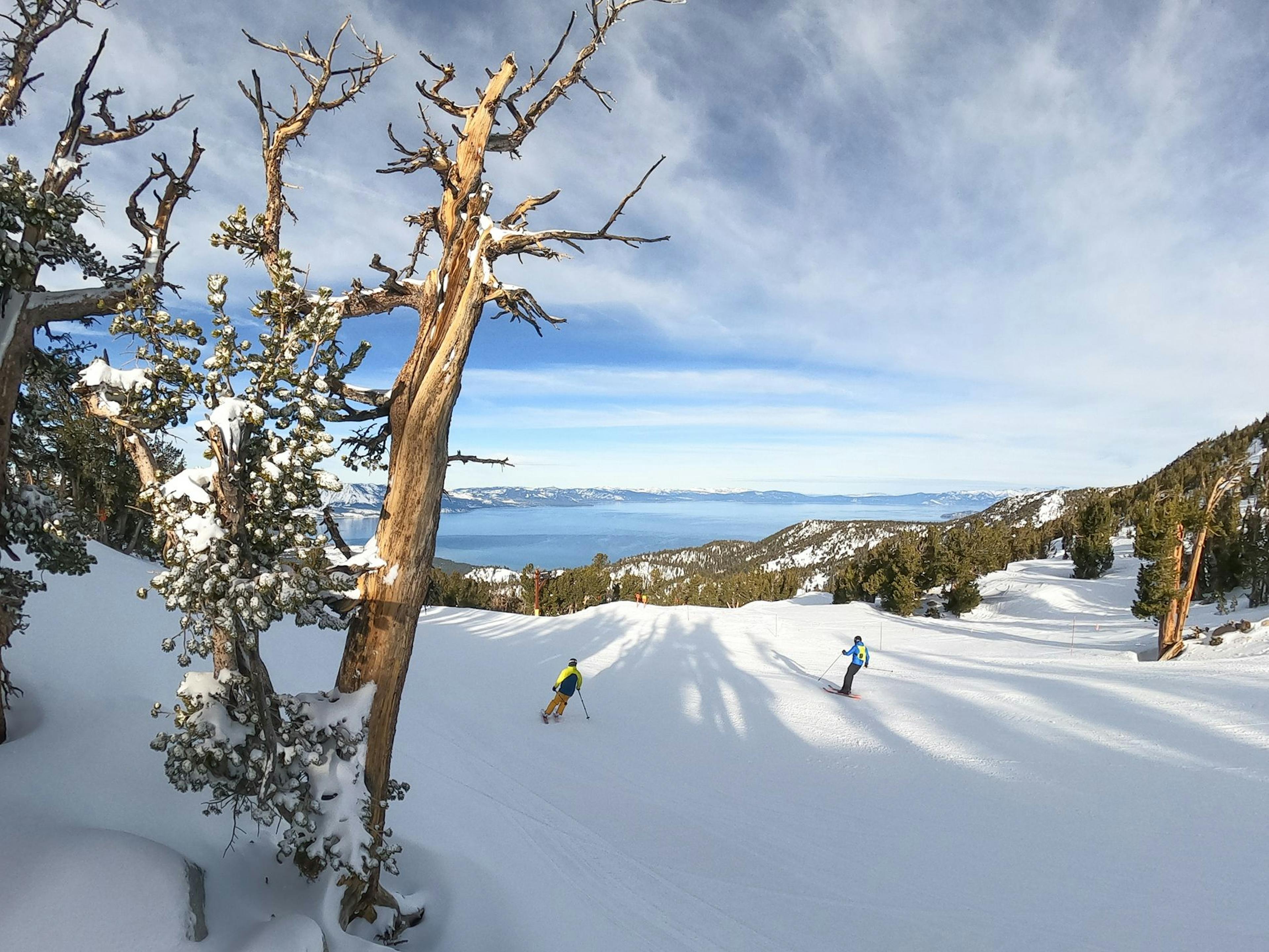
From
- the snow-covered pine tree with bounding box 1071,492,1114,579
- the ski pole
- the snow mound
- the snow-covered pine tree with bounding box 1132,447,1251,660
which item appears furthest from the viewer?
the snow-covered pine tree with bounding box 1071,492,1114,579

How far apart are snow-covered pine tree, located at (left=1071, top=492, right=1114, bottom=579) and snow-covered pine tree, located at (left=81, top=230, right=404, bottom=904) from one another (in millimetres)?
46275

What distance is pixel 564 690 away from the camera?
10.1m

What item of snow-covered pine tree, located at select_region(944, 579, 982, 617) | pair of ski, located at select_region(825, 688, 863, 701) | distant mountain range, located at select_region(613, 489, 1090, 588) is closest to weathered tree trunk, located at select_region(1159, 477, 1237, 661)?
pair of ski, located at select_region(825, 688, 863, 701)

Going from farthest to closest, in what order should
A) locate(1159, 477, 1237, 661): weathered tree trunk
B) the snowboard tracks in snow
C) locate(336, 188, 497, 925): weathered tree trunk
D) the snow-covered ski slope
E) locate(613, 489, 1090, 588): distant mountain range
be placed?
locate(613, 489, 1090, 588): distant mountain range
locate(1159, 477, 1237, 661): weathered tree trunk
the snowboard tracks in snow
the snow-covered ski slope
locate(336, 188, 497, 925): weathered tree trunk

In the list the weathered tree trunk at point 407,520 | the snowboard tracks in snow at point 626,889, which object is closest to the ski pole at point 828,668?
the snowboard tracks in snow at point 626,889

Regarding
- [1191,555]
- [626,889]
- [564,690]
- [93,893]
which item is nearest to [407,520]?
[93,893]

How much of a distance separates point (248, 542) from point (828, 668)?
572 inches

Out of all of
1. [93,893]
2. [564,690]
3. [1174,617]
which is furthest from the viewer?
[1174,617]

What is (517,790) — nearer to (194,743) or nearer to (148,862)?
(148,862)

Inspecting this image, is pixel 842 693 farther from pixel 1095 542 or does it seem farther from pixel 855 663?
pixel 1095 542

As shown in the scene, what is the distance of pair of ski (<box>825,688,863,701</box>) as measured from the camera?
11.5 m

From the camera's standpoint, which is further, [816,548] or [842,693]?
Result: [816,548]

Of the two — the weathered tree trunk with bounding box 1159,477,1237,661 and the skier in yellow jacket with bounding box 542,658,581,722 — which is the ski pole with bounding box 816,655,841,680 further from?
the weathered tree trunk with bounding box 1159,477,1237,661

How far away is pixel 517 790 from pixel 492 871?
7.32ft
